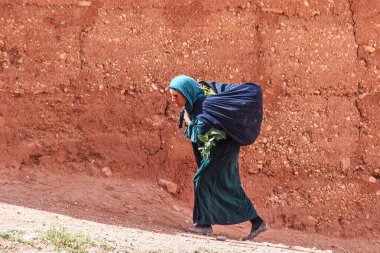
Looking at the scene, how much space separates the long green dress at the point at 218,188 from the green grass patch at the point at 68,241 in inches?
74.2

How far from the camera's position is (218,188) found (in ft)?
25.6

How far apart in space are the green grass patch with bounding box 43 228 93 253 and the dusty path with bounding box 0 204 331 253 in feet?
0.21

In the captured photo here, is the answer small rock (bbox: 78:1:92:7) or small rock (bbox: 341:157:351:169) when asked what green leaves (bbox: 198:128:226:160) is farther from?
small rock (bbox: 78:1:92:7)

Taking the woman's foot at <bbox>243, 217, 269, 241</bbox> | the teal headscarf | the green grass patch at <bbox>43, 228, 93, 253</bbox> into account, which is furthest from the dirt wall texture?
the green grass patch at <bbox>43, 228, 93, 253</bbox>

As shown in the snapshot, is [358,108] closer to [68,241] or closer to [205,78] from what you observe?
[205,78]

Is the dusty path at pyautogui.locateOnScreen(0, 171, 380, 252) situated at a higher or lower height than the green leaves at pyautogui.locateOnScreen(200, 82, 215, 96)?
lower

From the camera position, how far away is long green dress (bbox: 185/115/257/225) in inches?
305

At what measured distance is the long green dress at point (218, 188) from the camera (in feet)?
25.4

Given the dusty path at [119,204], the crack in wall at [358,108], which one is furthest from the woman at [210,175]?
the crack in wall at [358,108]

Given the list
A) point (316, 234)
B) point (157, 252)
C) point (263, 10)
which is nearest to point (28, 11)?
point (263, 10)

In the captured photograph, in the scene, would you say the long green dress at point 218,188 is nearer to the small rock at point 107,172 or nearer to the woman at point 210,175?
the woman at point 210,175

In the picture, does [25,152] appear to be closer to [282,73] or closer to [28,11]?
[28,11]

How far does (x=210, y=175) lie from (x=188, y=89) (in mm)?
710

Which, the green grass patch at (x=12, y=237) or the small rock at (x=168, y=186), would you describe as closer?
the green grass patch at (x=12, y=237)
